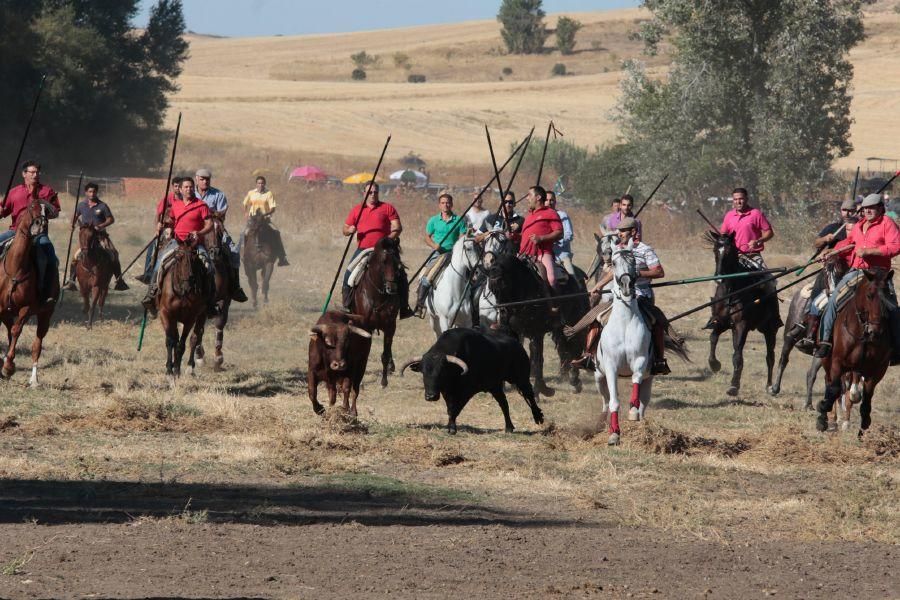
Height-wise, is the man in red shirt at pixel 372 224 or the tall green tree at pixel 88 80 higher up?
the tall green tree at pixel 88 80

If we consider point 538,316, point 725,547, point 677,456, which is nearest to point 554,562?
point 725,547

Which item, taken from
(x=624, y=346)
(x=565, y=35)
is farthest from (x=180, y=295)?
(x=565, y=35)

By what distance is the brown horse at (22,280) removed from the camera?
16.5 m

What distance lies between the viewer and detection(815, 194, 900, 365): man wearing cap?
48.3ft

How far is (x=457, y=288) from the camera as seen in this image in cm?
1838

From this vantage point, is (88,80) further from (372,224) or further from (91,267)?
(372,224)

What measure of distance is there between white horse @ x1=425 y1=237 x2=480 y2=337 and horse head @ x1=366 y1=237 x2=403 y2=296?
1.25 metres

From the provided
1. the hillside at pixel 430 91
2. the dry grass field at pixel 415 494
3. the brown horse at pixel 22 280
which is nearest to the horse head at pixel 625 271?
the dry grass field at pixel 415 494

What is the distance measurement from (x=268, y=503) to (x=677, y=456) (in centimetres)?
426

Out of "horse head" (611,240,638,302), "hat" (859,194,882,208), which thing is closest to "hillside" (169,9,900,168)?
"hat" (859,194,882,208)

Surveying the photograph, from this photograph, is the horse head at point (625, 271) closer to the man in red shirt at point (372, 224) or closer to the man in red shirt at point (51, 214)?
the man in red shirt at point (372, 224)

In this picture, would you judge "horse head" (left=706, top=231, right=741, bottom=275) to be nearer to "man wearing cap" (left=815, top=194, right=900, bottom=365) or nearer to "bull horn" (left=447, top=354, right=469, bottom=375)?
"man wearing cap" (left=815, top=194, right=900, bottom=365)

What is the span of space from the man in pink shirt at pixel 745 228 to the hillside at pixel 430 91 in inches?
1280

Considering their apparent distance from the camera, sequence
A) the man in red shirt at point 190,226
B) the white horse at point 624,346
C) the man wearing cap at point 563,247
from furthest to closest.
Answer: the man wearing cap at point 563,247 → the man in red shirt at point 190,226 → the white horse at point 624,346
